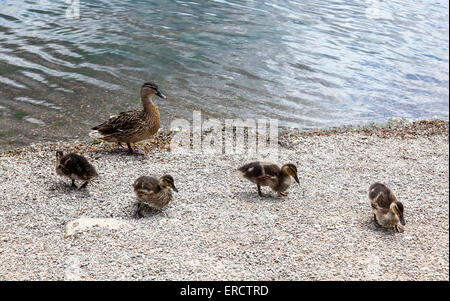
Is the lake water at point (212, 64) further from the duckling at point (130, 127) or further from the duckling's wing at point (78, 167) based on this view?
the duckling's wing at point (78, 167)

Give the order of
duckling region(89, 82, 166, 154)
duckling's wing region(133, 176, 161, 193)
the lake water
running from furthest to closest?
the lake water
duckling region(89, 82, 166, 154)
duckling's wing region(133, 176, 161, 193)

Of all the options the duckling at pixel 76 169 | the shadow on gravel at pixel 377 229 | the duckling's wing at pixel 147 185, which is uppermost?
the duckling's wing at pixel 147 185

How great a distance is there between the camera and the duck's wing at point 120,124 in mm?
7164

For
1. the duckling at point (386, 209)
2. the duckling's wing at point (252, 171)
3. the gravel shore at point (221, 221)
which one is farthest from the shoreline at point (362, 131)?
the duckling at point (386, 209)

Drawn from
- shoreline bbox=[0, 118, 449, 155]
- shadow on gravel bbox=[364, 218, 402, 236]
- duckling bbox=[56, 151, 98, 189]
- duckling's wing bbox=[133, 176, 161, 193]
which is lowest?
shoreline bbox=[0, 118, 449, 155]

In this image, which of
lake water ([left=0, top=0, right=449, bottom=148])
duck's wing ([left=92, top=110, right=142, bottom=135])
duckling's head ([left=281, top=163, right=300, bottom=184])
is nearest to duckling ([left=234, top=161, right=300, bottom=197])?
duckling's head ([left=281, top=163, right=300, bottom=184])

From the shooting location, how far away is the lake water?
9320mm

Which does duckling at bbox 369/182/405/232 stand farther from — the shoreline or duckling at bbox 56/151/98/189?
duckling at bbox 56/151/98/189

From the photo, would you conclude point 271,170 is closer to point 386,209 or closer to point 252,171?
point 252,171

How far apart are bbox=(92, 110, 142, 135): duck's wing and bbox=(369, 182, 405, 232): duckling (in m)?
3.67

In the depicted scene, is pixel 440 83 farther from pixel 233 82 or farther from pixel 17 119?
pixel 17 119

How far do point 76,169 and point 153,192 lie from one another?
1.21 metres

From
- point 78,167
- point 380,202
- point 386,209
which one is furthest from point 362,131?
point 78,167

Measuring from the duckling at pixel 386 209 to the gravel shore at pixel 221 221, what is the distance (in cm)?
12
